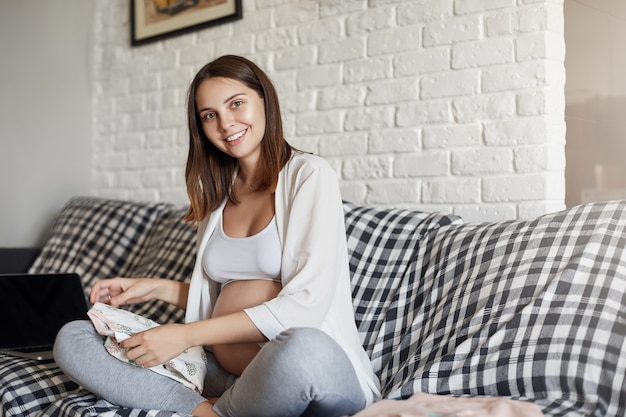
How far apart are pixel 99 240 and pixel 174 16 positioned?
0.98 metres

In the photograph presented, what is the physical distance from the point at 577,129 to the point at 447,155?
1.24 feet

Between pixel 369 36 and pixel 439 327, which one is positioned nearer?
pixel 439 327

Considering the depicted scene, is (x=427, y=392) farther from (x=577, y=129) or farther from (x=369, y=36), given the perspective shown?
(x=369, y=36)

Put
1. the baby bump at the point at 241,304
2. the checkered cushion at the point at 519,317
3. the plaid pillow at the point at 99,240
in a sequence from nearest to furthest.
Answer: the checkered cushion at the point at 519,317 < the baby bump at the point at 241,304 < the plaid pillow at the point at 99,240

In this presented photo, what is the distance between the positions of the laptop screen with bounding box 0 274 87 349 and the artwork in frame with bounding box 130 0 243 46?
125 cm

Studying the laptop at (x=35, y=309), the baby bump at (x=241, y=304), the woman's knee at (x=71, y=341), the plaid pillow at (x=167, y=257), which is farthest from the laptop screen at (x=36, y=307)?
the baby bump at (x=241, y=304)

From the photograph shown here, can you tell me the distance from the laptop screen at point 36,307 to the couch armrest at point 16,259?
3.06 ft

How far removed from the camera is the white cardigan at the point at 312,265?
146 centimetres

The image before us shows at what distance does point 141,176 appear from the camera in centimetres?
322

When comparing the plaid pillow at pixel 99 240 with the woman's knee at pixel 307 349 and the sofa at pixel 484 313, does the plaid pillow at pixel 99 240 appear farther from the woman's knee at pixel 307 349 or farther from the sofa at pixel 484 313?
the woman's knee at pixel 307 349

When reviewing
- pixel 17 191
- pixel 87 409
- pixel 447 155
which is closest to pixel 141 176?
pixel 17 191

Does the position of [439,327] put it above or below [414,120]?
below

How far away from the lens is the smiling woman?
4.17 ft

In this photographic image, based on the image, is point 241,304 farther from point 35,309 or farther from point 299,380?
point 35,309
